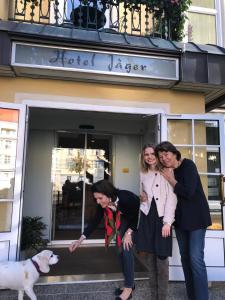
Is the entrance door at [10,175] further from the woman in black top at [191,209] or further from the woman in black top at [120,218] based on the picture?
the woman in black top at [191,209]

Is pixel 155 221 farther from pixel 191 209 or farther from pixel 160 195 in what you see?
pixel 191 209

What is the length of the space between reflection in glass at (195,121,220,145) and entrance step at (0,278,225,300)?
5.94 feet

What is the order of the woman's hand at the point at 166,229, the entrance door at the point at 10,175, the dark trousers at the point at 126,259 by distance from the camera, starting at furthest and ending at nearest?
the entrance door at the point at 10,175 < the dark trousers at the point at 126,259 < the woman's hand at the point at 166,229

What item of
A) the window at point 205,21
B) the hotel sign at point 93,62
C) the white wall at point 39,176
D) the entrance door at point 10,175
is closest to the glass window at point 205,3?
the window at point 205,21

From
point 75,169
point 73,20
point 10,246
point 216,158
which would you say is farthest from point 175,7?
point 10,246

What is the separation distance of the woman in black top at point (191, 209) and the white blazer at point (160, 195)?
60 mm

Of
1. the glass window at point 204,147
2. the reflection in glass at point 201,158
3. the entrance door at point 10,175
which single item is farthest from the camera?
the reflection in glass at point 201,158

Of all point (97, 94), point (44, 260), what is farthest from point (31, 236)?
point (97, 94)

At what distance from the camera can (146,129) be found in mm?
5848

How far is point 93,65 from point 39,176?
9.43 feet

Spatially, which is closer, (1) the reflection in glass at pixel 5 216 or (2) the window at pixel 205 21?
(1) the reflection in glass at pixel 5 216

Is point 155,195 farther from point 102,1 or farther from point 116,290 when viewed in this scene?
point 102,1

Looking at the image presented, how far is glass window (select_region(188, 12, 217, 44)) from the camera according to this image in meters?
6.00

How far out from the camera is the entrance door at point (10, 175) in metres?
3.35
